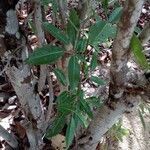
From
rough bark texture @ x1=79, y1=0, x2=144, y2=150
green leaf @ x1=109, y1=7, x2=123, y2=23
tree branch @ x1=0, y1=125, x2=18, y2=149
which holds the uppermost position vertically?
green leaf @ x1=109, y1=7, x2=123, y2=23

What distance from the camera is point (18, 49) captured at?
90 cm

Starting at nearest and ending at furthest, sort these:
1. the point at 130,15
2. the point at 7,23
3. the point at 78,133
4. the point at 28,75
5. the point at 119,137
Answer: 1. the point at 130,15
2. the point at 7,23
3. the point at 28,75
4. the point at 78,133
5. the point at 119,137

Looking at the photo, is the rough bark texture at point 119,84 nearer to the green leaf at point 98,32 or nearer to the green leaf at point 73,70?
the green leaf at point 98,32

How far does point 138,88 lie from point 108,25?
0.82 feet

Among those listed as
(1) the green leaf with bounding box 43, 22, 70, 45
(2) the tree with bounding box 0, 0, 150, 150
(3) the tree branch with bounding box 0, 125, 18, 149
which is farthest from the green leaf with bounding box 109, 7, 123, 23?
(3) the tree branch with bounding box 0, 125, 18, 149

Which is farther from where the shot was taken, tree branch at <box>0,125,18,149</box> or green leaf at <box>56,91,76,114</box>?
A: tree branch at <box>0,125,18,149</box>

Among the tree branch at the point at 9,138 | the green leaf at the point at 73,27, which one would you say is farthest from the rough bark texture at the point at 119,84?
the tree branch at the point at 9,138

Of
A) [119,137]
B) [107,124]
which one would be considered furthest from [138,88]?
[119,137]

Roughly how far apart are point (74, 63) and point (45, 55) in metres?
0.06

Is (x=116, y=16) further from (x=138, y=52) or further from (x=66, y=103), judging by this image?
(x=66, y=103)

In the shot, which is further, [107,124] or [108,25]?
[107,124]

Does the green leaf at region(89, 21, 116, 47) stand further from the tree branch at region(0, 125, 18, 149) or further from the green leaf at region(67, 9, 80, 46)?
the tree branch at region(0, 125, 18, 149)

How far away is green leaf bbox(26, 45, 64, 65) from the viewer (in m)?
0.67

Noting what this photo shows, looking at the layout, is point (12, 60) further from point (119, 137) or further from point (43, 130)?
point (119, 137)
